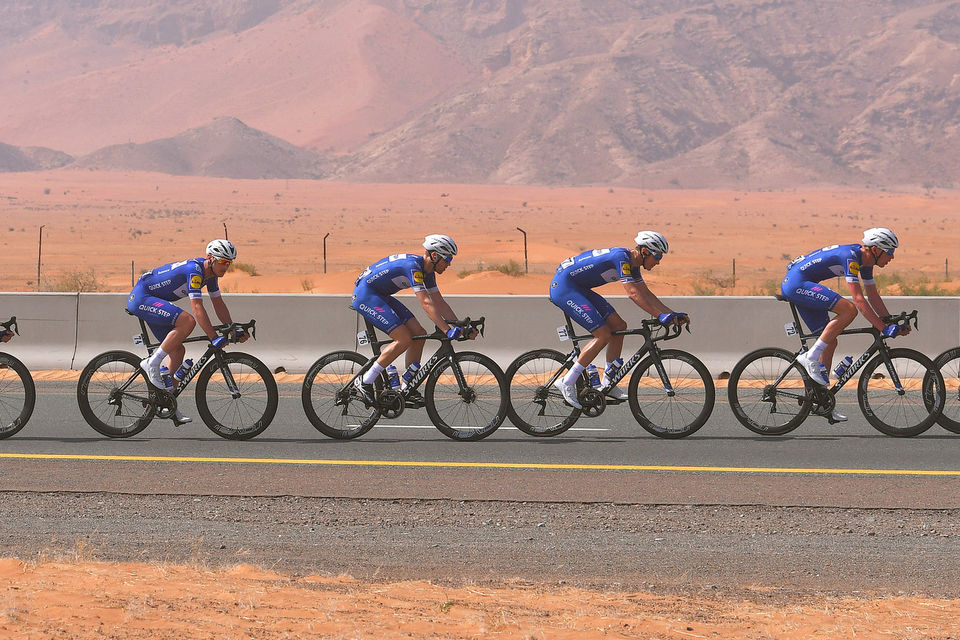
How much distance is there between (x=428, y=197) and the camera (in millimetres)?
125688

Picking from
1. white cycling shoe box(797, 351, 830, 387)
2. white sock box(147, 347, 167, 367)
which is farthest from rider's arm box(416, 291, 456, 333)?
white cycling shoe box(797, 351, 830, 387)

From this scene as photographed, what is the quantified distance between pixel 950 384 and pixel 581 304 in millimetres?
3292

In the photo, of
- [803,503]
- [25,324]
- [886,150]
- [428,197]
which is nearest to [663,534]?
[803,503]

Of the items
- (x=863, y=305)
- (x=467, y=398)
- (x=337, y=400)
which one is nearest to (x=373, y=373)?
(x=337, y=400)

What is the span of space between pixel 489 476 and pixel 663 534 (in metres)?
1.99

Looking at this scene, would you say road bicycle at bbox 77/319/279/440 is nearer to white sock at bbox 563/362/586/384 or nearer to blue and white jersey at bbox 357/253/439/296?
blue and white jersey at bbox 357/253/439/296

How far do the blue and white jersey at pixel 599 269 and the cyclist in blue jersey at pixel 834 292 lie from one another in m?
1.32

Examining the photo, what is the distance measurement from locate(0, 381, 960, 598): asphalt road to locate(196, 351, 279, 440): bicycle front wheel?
18 centimetres

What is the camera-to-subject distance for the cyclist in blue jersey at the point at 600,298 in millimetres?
10562

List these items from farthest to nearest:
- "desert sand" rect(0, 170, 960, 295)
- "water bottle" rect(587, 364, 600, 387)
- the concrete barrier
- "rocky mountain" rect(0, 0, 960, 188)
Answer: "rocky mountain" rect(0, 0, 960, 188) → "desert sand" rect(0, 170, 960, 295) → the concrete barrier → "water bottle" rect(587, 364, 600, 387)

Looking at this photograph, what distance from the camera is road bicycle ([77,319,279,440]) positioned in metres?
10.5

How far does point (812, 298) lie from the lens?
1094 cm

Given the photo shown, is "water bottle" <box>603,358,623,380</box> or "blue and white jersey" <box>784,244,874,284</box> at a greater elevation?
"blue and white jersey" <box>784,244,874,284</box>

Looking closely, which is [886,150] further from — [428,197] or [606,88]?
[428,197]
